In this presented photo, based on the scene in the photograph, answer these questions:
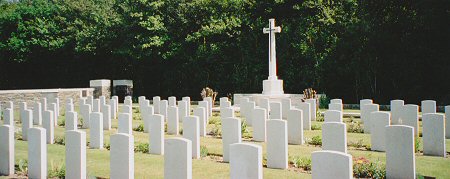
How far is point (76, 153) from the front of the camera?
5.59 m

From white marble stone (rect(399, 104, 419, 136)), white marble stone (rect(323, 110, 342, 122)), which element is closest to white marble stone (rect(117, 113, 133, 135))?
white marble stone (rect(323, 110, 342, 122))

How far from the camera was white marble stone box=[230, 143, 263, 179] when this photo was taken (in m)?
4.57

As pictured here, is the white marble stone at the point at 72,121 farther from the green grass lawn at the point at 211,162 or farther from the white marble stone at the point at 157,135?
the white marble stone at the point at 157,135

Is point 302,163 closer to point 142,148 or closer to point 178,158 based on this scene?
point 178,158

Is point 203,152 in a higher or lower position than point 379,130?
lower

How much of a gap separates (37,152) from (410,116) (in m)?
8.30

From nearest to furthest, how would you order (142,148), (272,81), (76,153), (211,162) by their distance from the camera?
(76,153)
(211,162)
(142,148)
(272,81)

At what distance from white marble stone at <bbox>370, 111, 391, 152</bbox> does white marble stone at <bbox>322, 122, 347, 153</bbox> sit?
1.77m

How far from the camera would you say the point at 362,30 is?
63.8 ft

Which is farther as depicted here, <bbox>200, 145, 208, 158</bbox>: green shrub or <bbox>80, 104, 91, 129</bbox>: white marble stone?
<bbox>80, 104, 91, 129</bbox>: white marble stone

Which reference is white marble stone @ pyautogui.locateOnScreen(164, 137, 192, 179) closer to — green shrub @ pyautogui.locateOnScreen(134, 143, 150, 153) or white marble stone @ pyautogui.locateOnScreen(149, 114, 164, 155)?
white marble stone @ pyautogui.locateOnScreen(149, 114, 164, 155)

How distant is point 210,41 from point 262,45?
3.29 meters

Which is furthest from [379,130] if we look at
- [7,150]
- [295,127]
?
[7,150]

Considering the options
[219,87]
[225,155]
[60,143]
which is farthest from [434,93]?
[60,143]
